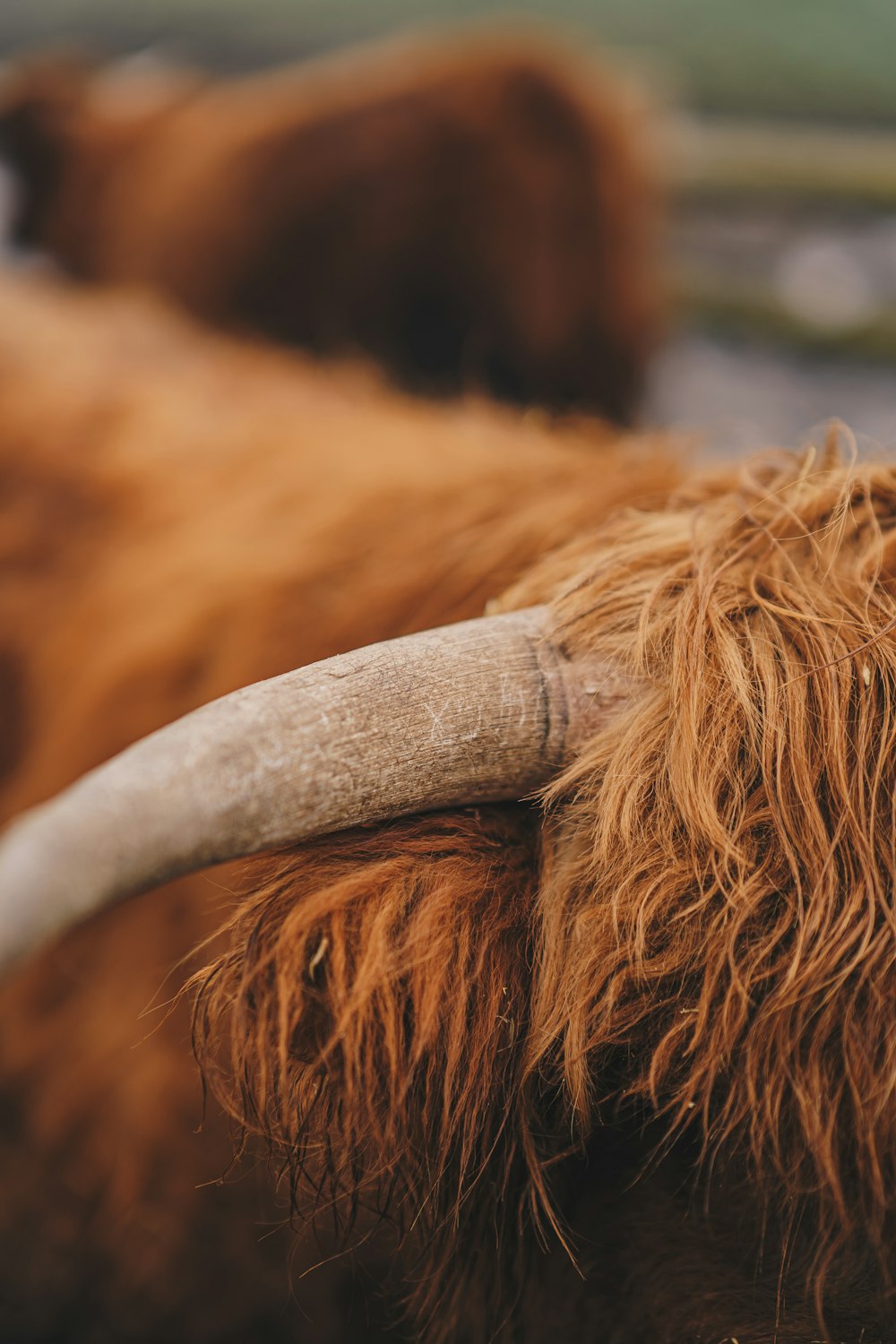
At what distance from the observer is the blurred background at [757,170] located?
2969 millimetres

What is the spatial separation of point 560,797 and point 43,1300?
3.78ft

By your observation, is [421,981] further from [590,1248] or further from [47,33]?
[47,33]

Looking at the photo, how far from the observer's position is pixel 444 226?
257cm

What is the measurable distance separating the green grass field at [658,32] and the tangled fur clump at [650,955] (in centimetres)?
278

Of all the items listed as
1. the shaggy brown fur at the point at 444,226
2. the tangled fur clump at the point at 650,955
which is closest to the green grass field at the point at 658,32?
the shaggy brown fur at the point at 444,226

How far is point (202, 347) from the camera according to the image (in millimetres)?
2014

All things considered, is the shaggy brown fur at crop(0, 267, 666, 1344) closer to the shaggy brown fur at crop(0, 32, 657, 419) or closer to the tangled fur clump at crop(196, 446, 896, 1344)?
the tangled fur clump at crop(196, 446, 896, 1344)

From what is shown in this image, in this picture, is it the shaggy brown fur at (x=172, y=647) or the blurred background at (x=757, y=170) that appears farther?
the blurred background at (x=757, y=170)

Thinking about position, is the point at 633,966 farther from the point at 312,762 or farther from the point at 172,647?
the point at 172,647

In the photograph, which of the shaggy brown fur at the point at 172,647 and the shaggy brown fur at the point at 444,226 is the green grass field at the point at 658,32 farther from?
the shaggy brown fur at the point at 172,647

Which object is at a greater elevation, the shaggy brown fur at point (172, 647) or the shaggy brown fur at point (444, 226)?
the shaggy brown fur at point (444, 226)

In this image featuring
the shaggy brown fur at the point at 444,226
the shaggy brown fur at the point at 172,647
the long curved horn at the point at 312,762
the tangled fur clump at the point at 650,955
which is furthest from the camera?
the shaggy brown fur at the point at 444,226

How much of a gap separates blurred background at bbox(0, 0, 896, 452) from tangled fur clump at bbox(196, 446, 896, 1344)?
2.04 m

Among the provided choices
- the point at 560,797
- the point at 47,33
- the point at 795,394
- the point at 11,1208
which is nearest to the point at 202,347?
the point at 11,1208
